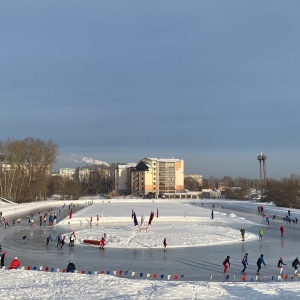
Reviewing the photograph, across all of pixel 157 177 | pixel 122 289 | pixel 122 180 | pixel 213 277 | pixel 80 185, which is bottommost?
pixel 213 277

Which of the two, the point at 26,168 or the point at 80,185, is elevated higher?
the point at 26,168

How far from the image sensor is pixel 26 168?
9400cm

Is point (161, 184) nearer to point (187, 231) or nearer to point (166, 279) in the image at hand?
point (187, 231)

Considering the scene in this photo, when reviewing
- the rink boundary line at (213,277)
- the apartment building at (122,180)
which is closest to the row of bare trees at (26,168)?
the apartment building at (122,180)

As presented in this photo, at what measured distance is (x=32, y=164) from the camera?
93.6 m

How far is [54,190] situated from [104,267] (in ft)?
367

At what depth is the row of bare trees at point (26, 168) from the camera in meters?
92.5

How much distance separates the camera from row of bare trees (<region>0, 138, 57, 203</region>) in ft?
303

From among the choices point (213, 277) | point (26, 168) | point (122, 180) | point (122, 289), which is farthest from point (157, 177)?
point (122, 289)

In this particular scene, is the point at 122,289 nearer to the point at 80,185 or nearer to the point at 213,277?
the point at 213,277

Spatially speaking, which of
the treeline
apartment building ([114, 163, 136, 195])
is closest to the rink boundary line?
the treeline

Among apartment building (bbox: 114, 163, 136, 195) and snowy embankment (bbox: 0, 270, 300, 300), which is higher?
apartment building (bbox: 114, 163, 136, 195)

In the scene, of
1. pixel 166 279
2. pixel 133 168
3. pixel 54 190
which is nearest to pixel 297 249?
pixel 166 279

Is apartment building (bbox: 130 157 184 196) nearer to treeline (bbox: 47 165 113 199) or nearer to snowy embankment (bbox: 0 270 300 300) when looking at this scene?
treeline (bbox: 47 165 113 199)
